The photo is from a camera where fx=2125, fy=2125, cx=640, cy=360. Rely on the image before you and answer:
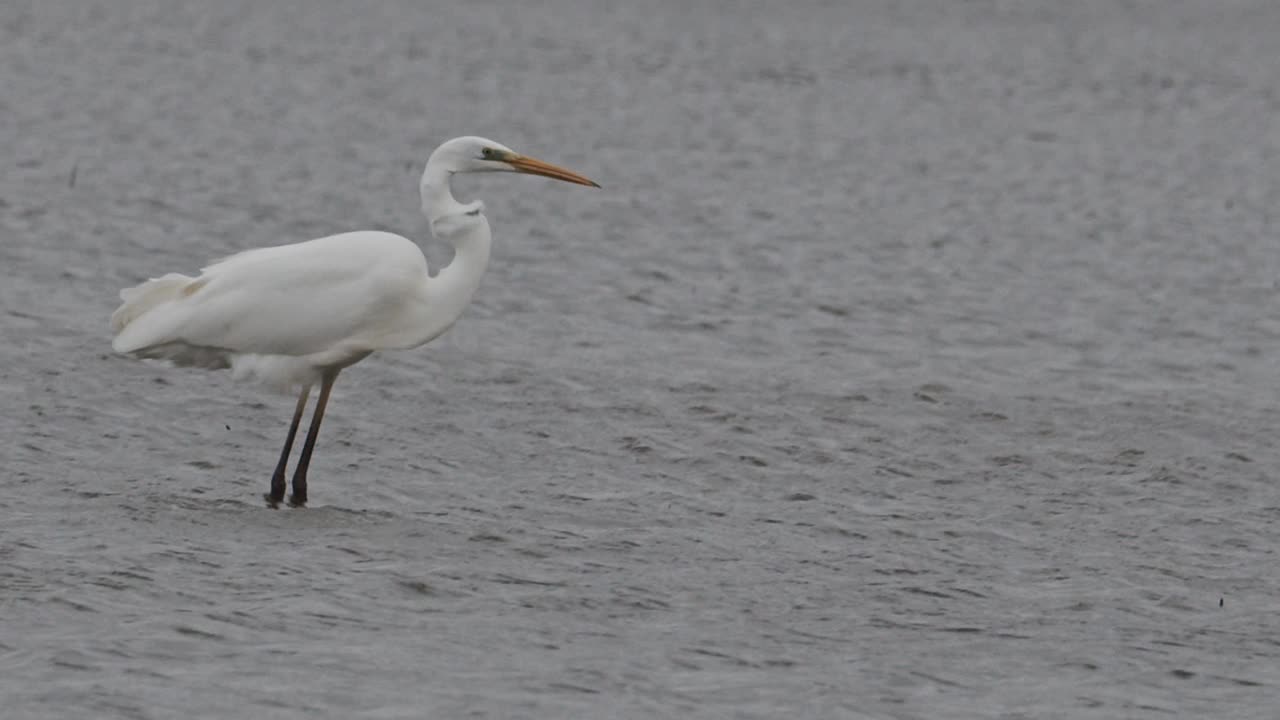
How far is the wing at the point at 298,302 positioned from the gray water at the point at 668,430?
70 cm

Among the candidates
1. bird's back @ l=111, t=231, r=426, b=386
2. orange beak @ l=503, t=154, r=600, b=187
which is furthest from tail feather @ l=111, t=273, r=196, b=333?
orange beak @ l=503, t=154, r=600, b=187

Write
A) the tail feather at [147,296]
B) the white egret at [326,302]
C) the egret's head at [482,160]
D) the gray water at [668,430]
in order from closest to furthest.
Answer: the gray water at [668,430], the white egret at [326,302], the egret's head at [482,160], the tail feather at [147,296]

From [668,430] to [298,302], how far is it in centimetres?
270

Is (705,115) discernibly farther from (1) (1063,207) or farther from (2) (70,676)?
(2) (70,676)

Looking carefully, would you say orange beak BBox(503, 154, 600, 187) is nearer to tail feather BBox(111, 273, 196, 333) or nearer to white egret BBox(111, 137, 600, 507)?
white egret BBox(111, 137, 600, 507)

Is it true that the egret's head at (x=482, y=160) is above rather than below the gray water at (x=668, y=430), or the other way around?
above

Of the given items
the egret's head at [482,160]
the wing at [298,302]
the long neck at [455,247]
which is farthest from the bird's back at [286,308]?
the egret's head at [482,160]

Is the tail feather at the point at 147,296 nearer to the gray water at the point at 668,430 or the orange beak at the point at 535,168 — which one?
the gray water at the point at 668,430

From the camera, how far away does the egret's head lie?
32.7 feet

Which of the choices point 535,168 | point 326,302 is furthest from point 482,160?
point 326,302

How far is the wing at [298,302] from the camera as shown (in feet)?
32.3

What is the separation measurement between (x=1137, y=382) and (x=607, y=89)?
16.0m

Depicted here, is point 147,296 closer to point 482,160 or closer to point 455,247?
point 455,247

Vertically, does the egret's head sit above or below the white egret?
above
